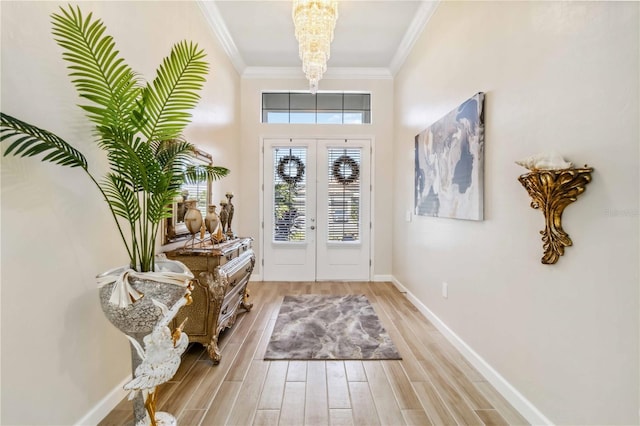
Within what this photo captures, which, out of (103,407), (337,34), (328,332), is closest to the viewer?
(103,407)

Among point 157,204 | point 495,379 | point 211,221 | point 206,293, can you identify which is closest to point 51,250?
point 157,204

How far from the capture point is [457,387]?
2.00 m

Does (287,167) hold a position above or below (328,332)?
above

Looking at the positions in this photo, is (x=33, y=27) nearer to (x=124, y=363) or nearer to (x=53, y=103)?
(x=53, y=103)

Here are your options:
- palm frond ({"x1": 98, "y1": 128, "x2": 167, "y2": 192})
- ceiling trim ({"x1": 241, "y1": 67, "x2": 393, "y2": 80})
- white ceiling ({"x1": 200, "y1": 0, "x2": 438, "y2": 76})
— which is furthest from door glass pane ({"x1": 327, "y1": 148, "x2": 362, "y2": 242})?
palm frond ({"x1": 98, "y1": 128, "x2": 167, "y2": 192})

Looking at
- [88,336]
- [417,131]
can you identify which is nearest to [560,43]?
[417,131]

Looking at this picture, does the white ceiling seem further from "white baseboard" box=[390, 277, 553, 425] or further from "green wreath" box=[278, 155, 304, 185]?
"white baseboard" box=[390, 277, 553, 425]

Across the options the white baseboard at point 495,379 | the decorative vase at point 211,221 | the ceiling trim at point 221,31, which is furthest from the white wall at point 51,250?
the white baseboard at point 495,379

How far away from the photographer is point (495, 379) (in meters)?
1.97

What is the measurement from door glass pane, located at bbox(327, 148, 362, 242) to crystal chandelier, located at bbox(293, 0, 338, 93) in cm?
201

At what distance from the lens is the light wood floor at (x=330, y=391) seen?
1.71 metres

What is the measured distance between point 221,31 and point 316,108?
1727 millimetres

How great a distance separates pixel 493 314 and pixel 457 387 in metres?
0.55

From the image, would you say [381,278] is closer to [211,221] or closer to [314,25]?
[211,221]
